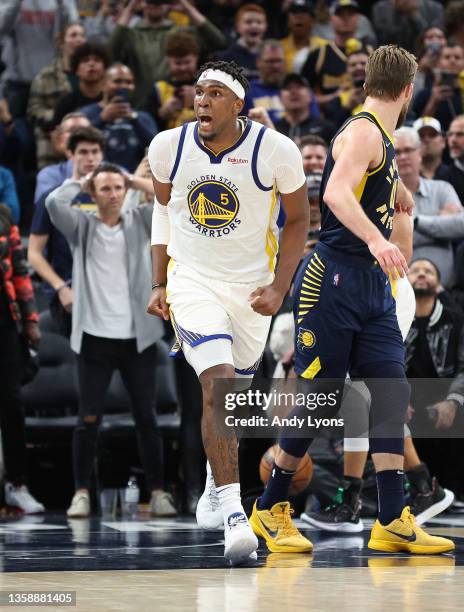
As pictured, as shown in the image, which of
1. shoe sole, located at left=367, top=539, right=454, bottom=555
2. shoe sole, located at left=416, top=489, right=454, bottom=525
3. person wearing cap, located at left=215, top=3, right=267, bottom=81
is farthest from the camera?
person wearing cap, located at left=215, top=3, right=267, bottom=81

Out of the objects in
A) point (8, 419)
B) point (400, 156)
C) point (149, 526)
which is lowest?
point (149, 526)

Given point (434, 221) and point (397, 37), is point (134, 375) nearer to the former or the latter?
point (434, 221)

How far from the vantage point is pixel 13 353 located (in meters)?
8.81

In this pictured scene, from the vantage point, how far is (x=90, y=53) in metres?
11.8

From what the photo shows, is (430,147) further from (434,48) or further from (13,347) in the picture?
(13,347)

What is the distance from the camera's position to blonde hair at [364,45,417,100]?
228 inches

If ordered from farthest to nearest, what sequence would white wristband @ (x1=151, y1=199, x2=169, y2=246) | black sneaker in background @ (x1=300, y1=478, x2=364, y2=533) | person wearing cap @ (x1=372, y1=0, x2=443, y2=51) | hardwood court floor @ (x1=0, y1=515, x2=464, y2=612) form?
person wearing cap @ (x1=372, y1=0, x2=443, y2=51) → black sneaker in background @ (x1=300, y1=478, x2=364, y2=533) → white wristband @ (x1=151, y1=199, x2=169, y2=246) → hardwood court floor @ (x1=0, y1=515, x2=464, y2=612)

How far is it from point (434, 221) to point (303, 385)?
13.5 feet

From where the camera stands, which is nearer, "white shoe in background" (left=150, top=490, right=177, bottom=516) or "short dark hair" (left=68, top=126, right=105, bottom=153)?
"white shoe in background" (left=150, top=490, right=177, bottom=516)

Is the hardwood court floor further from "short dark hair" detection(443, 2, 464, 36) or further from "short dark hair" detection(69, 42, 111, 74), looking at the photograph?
"short dark hair" detection(443, 2, 464, 36)

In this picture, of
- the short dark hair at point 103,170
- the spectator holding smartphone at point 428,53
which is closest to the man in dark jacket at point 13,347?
the short dark hair at point 103,170

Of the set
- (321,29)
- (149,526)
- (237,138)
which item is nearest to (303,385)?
(237,138)

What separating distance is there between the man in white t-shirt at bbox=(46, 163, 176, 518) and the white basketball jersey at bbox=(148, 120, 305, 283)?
8.53 ft

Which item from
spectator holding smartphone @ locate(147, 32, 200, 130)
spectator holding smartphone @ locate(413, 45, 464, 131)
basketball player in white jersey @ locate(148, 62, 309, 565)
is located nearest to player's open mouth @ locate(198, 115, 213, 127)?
basketball player in white jersey @ locate(148, 62, 309, 565)
